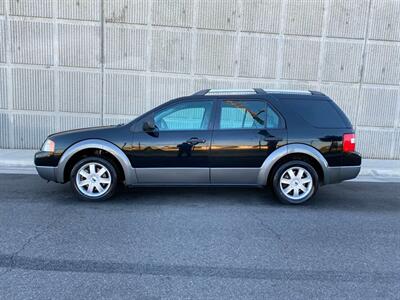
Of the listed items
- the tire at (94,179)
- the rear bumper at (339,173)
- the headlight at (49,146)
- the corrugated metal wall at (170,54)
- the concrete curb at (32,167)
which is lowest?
the concrete curb at (32,167)

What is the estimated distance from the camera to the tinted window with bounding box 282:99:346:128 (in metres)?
5.97

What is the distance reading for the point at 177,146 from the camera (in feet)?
19.0

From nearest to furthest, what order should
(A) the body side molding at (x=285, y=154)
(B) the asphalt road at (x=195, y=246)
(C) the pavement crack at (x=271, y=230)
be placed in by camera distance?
(B) the asphalt road at (x=195, y=246), (C) the pavement crack at (x=271, y=230), (A) the body side molding at (x=285, y=154)

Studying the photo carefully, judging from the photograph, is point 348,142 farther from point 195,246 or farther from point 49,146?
point 49,146

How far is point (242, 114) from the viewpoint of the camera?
5.96 meters

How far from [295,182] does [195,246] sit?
2367mm

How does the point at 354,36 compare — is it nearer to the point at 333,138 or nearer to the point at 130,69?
the point at 333,138

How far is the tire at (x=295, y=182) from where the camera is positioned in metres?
5.95

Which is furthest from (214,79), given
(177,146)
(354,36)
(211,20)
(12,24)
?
(12,24)

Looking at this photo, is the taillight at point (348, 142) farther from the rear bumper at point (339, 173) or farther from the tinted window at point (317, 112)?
the rear bumper at point (339, 173)

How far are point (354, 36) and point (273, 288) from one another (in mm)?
8584

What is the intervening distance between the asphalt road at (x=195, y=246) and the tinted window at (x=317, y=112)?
1.32 meters

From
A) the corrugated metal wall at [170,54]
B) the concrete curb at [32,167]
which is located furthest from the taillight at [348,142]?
Answer: the corrugated metal wall at [170,54]

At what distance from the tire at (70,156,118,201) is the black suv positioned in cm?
2
